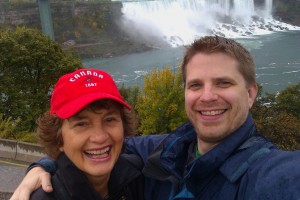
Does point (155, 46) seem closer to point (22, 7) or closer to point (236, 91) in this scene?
point (22, 7)

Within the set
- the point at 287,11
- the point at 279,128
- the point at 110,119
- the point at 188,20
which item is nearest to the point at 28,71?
the point at 279,128

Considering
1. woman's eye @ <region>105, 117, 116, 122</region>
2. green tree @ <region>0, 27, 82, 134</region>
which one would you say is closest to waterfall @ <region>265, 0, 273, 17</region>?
green tree @ <region>0, 27, 82, 134</region>

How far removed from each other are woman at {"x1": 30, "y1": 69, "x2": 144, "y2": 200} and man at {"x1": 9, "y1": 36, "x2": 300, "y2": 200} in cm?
14

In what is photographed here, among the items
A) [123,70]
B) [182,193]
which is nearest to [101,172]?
[182,193]

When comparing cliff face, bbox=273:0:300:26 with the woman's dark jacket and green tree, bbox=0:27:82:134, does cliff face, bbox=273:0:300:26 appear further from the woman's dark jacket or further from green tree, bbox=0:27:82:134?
the woman's dark jacket

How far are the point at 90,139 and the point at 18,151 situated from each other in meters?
6.05

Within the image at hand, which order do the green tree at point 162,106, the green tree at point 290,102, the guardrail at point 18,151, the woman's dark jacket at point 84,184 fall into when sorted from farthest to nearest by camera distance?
the green tree at point 290,102
the green tree at point 162,106
the guardrail at point 18,151
the woman's dark jacket at point 84,184

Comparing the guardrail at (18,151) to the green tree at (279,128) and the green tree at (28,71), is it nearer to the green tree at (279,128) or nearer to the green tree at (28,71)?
the green tree at (28,71)

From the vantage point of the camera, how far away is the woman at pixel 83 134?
5.14 ft

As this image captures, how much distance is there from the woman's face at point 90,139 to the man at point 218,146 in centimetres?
19

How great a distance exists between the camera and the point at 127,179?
180cm

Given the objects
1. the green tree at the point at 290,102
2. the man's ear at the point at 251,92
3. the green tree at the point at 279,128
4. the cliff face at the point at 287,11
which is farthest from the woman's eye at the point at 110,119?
the cliff face at the point at 287,11

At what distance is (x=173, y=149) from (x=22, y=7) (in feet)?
218

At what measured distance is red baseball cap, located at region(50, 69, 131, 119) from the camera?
1.55 m
